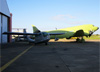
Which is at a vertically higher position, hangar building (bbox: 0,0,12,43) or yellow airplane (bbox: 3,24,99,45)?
hangar building (bbox: 0,0,12,43)

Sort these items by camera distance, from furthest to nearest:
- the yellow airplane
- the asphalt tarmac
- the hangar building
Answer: the hangar building, the yellow airplane, the asphalt tarmac

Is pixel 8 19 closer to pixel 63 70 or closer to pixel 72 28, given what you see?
pixel 72 28

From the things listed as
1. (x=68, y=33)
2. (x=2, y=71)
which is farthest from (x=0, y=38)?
(x=2, y=71)

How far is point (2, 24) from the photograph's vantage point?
32.7 metres

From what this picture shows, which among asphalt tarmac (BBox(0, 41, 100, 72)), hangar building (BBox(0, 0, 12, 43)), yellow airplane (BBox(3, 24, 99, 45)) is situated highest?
hangar building (BBox(0, 0, 12, 43))

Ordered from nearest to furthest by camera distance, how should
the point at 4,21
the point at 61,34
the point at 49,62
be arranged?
the point at 49,62
the point at 61,34
the point at 4,21

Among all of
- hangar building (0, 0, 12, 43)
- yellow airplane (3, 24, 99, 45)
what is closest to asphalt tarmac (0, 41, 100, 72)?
yellow airplane (3, 24, 99, 45)

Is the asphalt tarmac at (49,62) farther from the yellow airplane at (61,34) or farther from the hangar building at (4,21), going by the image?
the hangar building at (4,21)

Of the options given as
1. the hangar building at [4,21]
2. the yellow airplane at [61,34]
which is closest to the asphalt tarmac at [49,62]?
the yellow airplane at [61,34]

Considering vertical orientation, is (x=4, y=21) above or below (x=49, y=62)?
above

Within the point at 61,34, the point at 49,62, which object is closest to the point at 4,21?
the point at 61,34

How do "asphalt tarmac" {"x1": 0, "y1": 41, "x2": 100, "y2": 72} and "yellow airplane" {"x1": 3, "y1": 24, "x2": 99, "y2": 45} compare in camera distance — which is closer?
"asphalt tarmac" {"x1": 0, "y1": 41, "x2": 100, "y2": 72}

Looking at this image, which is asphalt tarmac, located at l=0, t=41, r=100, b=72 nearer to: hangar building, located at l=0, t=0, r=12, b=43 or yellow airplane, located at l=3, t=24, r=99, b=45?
yellow airplane, located at l=3, t=24, r=99, b=45

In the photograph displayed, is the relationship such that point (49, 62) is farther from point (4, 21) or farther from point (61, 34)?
point (4, 21)
